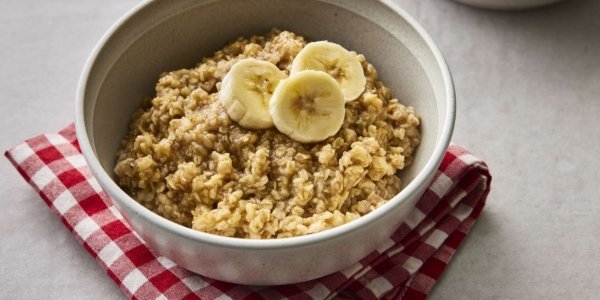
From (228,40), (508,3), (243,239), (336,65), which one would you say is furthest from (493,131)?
(243,239)

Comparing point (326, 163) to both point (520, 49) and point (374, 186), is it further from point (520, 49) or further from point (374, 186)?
point (520, 49)

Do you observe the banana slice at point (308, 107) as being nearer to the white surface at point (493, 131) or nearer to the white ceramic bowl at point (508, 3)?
the white surface at point (493, 131)

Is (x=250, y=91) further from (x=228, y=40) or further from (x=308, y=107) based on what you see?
(x=228, y=40)

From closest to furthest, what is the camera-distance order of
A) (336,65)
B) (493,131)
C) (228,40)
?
(336,65), (228,40), (493,131)

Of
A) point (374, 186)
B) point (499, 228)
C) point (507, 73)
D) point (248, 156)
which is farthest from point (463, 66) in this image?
point (248, 156)

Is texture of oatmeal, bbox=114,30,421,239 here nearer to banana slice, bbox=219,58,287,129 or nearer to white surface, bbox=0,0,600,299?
banana slice, bbox=219,58,287,129
